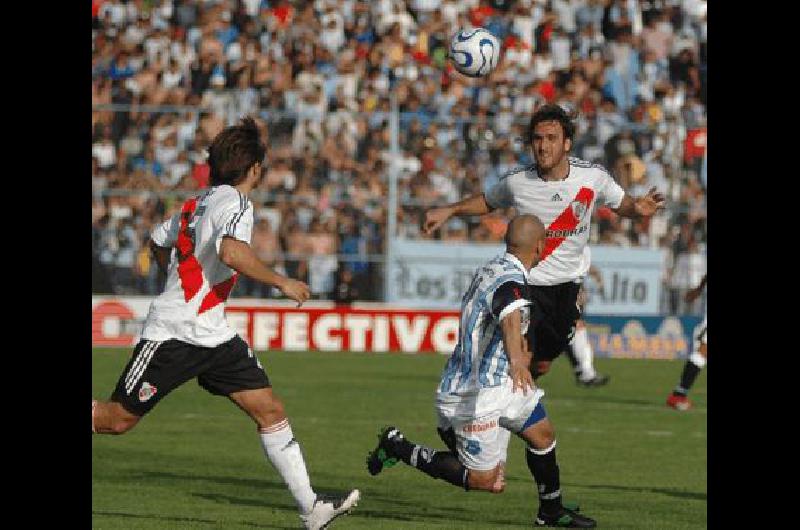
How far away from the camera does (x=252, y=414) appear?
10086mm

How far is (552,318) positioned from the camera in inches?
512

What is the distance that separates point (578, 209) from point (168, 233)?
359 cm

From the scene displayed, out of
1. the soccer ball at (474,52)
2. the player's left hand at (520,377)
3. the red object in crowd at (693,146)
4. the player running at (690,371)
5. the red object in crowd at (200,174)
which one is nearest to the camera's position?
the player's left hand at (520,377)

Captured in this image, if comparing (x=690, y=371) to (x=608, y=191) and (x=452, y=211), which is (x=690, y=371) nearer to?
(x=608, y=191)

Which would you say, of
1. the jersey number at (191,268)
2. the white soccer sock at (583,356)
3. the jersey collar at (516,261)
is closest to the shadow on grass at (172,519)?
the jersey number at (191,268)

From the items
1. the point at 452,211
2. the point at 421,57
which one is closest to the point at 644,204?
the point at 452,211

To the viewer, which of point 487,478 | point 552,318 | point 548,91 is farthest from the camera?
point 548,91

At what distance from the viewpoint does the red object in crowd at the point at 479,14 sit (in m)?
32.0

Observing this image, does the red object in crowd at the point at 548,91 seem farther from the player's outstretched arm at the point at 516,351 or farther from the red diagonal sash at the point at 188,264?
the player's outstretched arm at the point at 516,351

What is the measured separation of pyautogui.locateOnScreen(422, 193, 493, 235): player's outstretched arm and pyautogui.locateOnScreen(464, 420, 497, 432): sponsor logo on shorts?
84.6 inches

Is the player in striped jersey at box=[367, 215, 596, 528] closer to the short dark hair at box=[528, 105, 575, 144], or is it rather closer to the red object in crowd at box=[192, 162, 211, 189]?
the short dark hair at box=[528, 105, 575, 144]

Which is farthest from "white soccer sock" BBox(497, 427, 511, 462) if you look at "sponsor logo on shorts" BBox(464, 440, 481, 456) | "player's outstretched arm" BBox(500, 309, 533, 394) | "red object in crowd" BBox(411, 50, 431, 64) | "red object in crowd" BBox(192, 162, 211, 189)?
"red object in crowd" BBox(411, 50, 431, 64)

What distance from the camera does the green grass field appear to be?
10945 millimetres

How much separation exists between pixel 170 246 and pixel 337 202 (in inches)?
669
